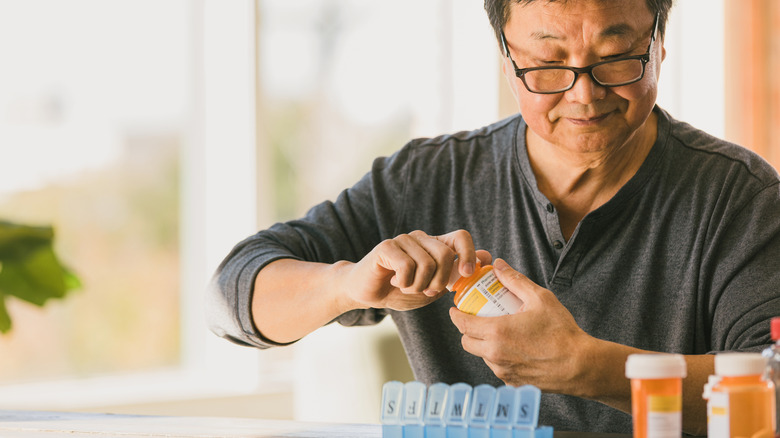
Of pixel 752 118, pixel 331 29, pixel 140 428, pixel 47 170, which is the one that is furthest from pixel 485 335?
pixel 752 118

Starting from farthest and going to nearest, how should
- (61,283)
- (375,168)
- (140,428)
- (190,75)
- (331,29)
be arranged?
(331,29) → (190,75) → (375,168) → (140,428) → (61,283)

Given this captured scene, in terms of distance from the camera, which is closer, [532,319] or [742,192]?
[532,319]

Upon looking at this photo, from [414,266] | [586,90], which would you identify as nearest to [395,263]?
[414,266]

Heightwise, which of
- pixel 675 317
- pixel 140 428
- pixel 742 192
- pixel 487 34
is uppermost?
pixel 487 34

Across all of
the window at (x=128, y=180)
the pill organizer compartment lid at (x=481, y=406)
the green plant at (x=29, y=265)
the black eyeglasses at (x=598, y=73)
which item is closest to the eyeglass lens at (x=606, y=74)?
the black eyeglasses at (x=598, y=73)

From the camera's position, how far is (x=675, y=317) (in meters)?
1.33

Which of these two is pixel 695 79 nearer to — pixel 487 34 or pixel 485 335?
pixel 487 34

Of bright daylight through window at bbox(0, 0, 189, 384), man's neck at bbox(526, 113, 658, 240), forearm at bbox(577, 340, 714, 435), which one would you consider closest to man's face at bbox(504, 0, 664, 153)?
man's neck at bbox(526, 113, 658, 240)

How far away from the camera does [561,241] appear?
4.52 ft

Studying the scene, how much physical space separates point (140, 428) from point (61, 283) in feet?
1.94

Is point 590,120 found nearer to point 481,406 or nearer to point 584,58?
point 584,58

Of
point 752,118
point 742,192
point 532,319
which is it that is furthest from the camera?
point 752,118

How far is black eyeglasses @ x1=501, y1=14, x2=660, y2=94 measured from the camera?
3.88ft

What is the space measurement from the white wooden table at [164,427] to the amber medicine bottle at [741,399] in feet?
1.53
